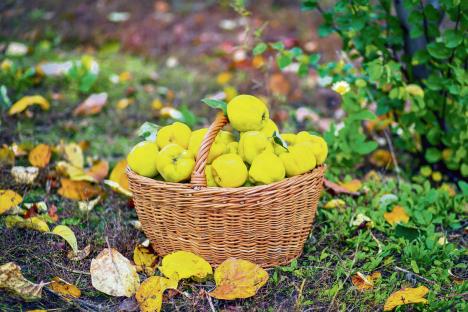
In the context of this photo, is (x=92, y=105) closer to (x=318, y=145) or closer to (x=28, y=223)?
(x=28, y=223)

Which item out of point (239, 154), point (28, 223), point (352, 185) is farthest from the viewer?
point (352, 185)

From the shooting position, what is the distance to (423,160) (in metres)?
2.59

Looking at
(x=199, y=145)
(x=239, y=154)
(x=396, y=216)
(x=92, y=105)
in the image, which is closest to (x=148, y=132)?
(x=199, y=145)

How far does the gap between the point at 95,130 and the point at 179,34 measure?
2.33 meters

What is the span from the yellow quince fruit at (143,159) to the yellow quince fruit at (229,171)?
206 millimetres

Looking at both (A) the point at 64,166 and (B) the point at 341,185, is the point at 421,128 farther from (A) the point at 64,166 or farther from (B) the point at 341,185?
(A) the point at 64,166

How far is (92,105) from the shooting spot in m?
3.18

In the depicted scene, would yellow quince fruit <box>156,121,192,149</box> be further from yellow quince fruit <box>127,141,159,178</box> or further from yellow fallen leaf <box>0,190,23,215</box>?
yellow fallen leaf <box>0,190,23,215</box>

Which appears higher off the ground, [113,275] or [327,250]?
[113,275]

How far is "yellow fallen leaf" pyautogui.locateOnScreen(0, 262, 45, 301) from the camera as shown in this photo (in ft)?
4.92

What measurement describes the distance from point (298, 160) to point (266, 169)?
11 cm

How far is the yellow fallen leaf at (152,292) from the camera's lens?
1.52m

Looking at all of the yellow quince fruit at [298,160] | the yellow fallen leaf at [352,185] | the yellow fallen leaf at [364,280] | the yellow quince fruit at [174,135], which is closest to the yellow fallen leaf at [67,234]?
the yellow quince fruit at [174,135]

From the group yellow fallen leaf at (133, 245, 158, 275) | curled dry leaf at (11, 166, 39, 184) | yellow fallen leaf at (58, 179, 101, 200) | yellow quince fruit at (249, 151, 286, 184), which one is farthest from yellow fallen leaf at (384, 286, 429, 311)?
curled dry leaf at (11, 166, 39, 184)
